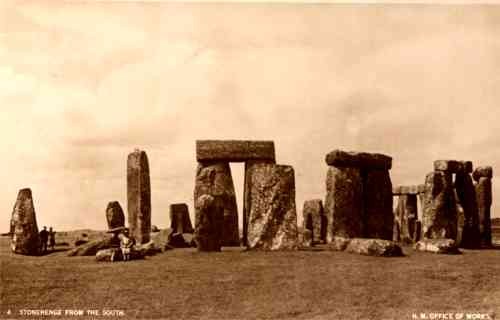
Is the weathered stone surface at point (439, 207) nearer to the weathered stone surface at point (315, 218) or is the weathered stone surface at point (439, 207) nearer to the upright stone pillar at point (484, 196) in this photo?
the upright stone pillar at point (484, 196)

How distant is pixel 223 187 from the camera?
21.7m

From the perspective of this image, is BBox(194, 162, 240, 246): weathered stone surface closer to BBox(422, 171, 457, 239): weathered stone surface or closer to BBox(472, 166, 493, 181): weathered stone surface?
BBox(422, 171, 457, 239): weathered stone surface

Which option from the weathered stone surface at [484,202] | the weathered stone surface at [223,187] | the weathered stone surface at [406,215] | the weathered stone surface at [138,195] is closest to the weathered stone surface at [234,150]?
the weathered stone surface at [223,187]

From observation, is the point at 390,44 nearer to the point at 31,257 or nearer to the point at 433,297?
the point at 433,297

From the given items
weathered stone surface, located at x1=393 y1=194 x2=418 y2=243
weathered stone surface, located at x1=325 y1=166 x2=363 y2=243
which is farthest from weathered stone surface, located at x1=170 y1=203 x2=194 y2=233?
weathered stone surface, located at x1=393 y1=194 x2=418 y2=243

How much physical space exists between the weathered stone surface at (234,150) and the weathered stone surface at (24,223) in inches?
225

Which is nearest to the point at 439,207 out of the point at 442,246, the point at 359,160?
the point at 442,246

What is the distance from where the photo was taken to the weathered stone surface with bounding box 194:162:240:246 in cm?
2117

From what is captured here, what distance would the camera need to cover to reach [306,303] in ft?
38.3

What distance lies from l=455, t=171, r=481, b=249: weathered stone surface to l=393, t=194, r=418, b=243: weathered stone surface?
3.55 metres

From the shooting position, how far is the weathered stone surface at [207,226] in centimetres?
1708

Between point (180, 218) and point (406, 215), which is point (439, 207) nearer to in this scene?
point (406, 215)

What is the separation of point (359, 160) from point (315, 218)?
367 cm

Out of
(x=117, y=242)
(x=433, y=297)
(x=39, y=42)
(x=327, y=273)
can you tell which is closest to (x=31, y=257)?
(x=117, y=242)
